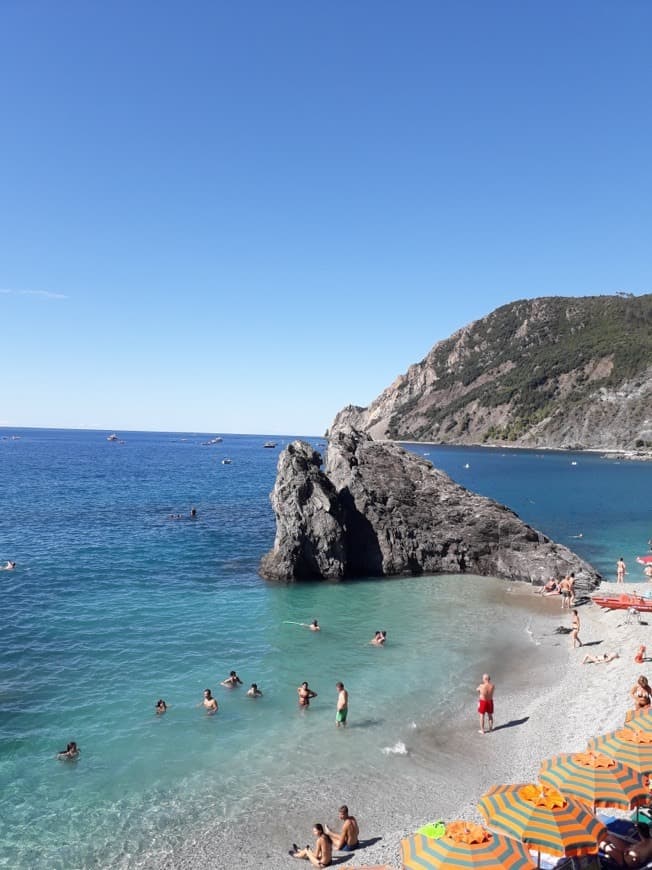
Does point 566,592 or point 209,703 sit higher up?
point 566,592

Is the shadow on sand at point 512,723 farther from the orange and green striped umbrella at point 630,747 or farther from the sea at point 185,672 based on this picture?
the orange and green striped umbrella at point 630,747

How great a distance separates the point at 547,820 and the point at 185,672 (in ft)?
51.8

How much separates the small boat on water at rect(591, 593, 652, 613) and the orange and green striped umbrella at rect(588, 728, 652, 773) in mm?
18930

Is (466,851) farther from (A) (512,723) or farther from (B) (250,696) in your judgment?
A: (B) (250,696)

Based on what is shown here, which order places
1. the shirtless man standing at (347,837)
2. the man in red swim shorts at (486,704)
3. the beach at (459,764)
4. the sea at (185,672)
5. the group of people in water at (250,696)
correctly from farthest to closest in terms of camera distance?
the man in red swim shorts at (486,704) → the group of people in water at (250,696) → the sea at (185,672) → the beach at (459,764) → the shirtless man standing at (347,837)

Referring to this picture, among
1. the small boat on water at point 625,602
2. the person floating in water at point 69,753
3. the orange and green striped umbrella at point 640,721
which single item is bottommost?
the person floating in water at point 69,753

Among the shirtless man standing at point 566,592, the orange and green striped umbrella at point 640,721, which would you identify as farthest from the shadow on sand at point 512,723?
the shirtless man standing at point 566,592

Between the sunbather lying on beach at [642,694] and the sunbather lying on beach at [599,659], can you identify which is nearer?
the sunbather lying on beach at [642,694]

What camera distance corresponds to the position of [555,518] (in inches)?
2466

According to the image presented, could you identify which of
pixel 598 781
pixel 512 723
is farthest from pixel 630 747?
pixel 512 723

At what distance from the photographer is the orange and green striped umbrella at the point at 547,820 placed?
10.5 m

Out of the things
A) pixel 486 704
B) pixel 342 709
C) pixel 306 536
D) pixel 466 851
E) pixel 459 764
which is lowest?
pixel 459 764

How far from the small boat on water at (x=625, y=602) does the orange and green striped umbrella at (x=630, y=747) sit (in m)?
18.9

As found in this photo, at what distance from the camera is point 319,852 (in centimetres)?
1286
